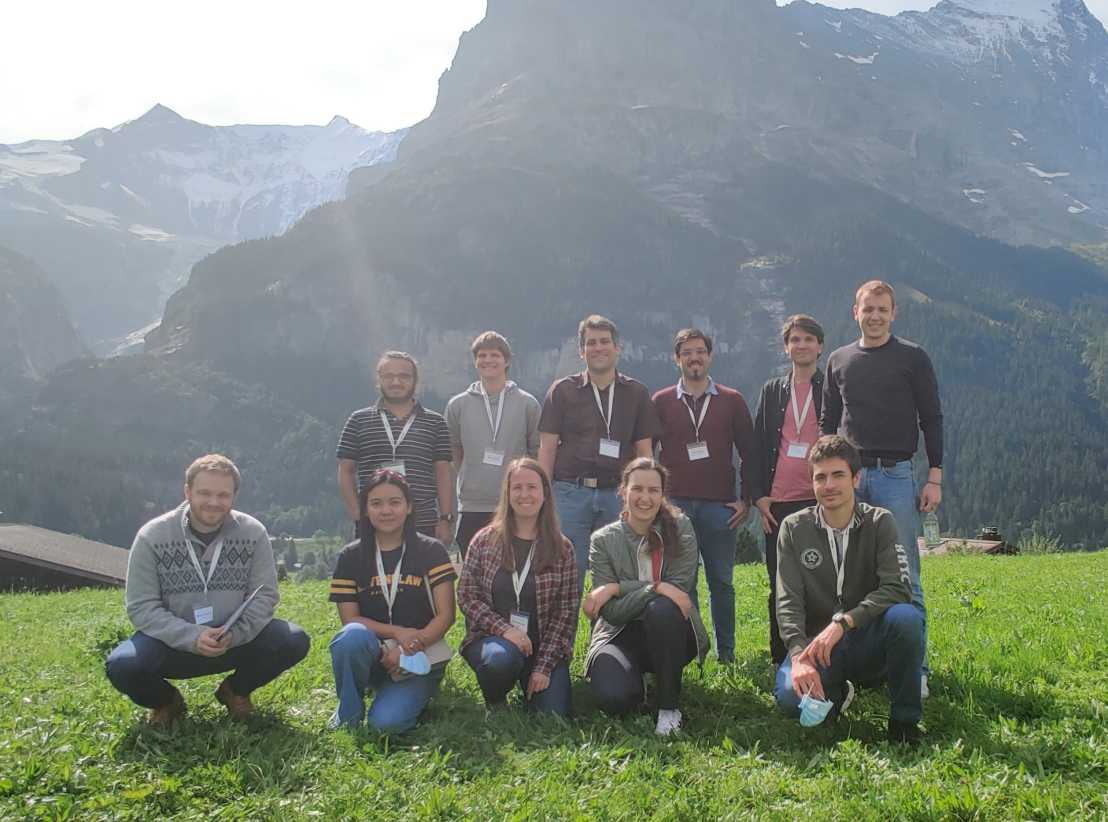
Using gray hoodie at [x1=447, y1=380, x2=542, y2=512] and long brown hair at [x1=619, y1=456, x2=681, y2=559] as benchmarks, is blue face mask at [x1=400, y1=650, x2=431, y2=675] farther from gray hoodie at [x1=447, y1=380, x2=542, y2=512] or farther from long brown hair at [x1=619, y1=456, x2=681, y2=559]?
gray hoodie at [x1=447, y1=380, x2=542, y2=512]

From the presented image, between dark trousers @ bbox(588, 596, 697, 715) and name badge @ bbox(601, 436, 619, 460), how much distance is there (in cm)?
197

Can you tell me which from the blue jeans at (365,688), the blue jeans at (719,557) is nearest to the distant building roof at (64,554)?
the blue jeans at (365,688)

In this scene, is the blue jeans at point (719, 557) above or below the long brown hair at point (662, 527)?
below

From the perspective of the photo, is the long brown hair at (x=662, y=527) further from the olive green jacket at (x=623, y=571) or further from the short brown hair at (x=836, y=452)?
the short brown hair at (x=836, y=452)

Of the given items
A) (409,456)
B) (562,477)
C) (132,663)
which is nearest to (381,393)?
(409,456)

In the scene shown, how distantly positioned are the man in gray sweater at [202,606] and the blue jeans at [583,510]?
2.58 meters

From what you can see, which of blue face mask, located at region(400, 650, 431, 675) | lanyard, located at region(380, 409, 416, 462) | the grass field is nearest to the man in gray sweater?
the grass field

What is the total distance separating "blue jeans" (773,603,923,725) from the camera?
4.99 meters

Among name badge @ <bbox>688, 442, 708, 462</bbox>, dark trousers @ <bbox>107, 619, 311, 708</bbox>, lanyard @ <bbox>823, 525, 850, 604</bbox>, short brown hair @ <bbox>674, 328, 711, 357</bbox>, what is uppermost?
short brown hair @ <bbox>674, 328, 711, 357</bbox>

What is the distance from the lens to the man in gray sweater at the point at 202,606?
5.47 metres

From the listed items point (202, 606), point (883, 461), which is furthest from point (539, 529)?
point (883, 461)

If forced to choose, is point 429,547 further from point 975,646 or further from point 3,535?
point 3,535

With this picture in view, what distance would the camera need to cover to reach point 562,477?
25.2ft

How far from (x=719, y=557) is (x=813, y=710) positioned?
256 centimetres
